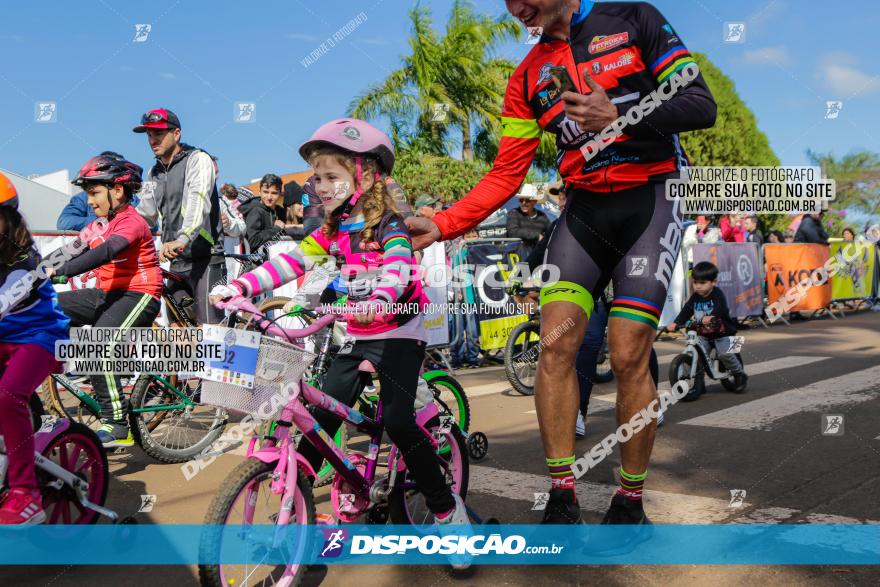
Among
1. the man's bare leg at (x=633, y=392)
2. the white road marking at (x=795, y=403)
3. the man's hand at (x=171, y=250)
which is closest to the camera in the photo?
the man's bare leg at (x=633, y=392)

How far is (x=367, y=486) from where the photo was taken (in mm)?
3568

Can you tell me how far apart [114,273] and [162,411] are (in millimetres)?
1108

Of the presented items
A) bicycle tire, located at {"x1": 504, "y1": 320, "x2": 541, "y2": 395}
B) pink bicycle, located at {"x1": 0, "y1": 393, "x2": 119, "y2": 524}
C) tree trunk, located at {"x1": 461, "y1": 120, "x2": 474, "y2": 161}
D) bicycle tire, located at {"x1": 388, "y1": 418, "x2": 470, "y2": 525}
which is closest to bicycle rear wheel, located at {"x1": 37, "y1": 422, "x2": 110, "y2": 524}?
pink bicycle, located at {"x1": 0, "y1": 393, "x2": 119, "y2": 524}

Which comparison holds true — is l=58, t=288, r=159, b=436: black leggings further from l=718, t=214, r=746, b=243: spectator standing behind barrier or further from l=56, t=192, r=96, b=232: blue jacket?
l=718, t=214, r=746, b=243: spectator standing behind barrier

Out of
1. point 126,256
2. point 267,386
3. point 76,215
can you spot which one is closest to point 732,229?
point 76,215

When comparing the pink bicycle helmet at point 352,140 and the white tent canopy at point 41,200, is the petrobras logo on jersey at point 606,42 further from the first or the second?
the white tent canopy at point 41,200

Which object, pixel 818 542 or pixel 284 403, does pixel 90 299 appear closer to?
pixel 284 403

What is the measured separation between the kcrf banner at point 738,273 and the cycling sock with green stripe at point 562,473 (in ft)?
40.3

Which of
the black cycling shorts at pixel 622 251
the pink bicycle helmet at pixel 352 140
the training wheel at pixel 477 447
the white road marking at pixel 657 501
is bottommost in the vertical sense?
the white road marking at pixel 657 501

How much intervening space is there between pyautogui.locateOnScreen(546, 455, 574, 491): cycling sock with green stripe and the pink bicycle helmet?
156 centimetres

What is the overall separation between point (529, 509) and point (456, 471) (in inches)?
22.6

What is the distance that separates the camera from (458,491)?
398cm

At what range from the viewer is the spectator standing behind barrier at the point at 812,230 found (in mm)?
18156

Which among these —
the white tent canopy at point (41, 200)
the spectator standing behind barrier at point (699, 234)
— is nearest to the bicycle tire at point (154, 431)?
the spectator standing behind barrier at point (699, 234)
